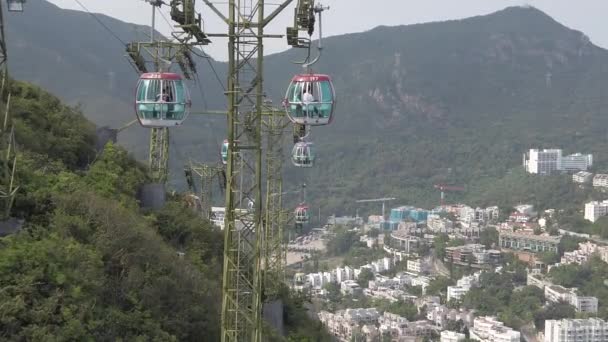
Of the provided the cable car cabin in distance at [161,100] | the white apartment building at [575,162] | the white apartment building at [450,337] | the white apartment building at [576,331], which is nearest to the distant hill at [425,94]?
the white apartment building at [575,162]

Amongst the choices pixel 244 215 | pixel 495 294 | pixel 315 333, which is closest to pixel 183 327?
pixel 244 215

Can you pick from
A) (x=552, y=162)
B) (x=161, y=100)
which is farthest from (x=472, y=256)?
(x=161, y=100)

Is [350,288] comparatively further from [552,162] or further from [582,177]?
[552,162]

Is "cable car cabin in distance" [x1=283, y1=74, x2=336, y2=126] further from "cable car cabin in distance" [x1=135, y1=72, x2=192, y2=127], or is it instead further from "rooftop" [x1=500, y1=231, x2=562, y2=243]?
"rooftop" [x1=500, y1=231, x2=562, y2=243]

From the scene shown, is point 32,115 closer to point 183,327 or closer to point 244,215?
point 183,327

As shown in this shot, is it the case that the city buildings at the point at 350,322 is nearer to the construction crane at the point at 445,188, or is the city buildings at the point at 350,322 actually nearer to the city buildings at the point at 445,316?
the city buildings at the point at 445,316

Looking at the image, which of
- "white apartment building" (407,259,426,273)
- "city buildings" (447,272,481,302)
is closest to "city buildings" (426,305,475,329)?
"city buildings" (447,272,481,302)
